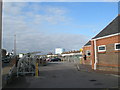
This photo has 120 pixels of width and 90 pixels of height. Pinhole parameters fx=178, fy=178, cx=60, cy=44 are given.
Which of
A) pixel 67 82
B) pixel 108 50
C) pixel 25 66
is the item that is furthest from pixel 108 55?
pixel 25 66

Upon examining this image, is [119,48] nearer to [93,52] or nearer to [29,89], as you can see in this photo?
[93,52]

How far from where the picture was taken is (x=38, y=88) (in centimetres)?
1095

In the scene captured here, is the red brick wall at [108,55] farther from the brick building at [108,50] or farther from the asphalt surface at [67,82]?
the asphalt surface at [67,82]

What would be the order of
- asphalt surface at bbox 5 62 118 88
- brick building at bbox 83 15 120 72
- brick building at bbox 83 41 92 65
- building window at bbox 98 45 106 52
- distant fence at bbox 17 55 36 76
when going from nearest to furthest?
1. asphalt surface at bbox 5 62 118 88
2. distant fence at bbox 17 55 36 76
3. brick building at bbox 83 15 120 72
4. building window at bbox 98 45 106 52
5. brick building at bbox 83 41 92 65

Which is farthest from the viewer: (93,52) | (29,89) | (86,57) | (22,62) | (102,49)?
(86,57)

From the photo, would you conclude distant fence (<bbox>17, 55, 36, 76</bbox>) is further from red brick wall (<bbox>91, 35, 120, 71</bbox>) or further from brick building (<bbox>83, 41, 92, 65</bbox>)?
brick building (<bbox>83, 41, 92, 65</bbox>)

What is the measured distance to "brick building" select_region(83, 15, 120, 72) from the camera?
18.2 m

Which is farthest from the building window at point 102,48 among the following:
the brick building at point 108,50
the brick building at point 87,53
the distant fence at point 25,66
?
the brick building at point 87,53

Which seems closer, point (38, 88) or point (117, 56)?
point (38, 88)

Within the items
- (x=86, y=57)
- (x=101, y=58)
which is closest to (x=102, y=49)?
(x=101, y=58)

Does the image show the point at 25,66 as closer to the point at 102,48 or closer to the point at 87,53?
the point at 102,48

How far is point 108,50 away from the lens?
19.5 metres

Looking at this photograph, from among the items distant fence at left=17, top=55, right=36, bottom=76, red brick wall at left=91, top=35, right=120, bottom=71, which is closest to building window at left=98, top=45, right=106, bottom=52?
red brick wall at left=91, top=35, right=120, bottom=71

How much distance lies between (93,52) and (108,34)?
143 inches
